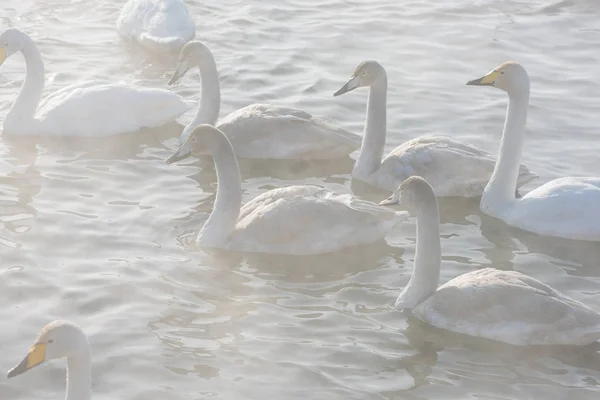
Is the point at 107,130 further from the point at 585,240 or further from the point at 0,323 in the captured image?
the point at 585,240

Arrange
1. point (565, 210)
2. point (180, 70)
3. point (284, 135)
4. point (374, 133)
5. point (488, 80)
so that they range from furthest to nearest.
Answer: point (180, 70) < point (284, 135) < point (374, 133) < point (488, 80) < point (565, 210)

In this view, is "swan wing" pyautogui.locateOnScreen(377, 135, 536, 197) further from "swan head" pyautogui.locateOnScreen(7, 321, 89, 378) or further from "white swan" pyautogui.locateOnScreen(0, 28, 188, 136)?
"swan head" pyautogui.locateOnScreen(7, 321, 89, 378)

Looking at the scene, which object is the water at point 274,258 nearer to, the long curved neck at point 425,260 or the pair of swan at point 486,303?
the pair of swan at point 486,303

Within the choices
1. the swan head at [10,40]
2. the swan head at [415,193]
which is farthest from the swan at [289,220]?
the swan head at [10,40]

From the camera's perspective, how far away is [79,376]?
6.21 m

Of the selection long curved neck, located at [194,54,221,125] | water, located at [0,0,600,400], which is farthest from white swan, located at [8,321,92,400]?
long curved neck, located at [194,54,221,125]

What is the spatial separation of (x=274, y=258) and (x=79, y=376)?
330cm

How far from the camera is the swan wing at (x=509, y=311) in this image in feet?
25.4

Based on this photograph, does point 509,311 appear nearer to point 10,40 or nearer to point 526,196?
point 526,196

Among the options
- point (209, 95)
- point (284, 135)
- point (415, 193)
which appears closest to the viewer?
point (415, 193)

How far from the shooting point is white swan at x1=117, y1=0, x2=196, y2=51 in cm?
1451

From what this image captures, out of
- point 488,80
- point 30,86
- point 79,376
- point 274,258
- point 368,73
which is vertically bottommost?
point 274,258

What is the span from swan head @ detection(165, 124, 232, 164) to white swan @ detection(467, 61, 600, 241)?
215 centimetres

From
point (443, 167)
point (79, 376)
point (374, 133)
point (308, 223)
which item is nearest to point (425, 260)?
point (308, 223)
